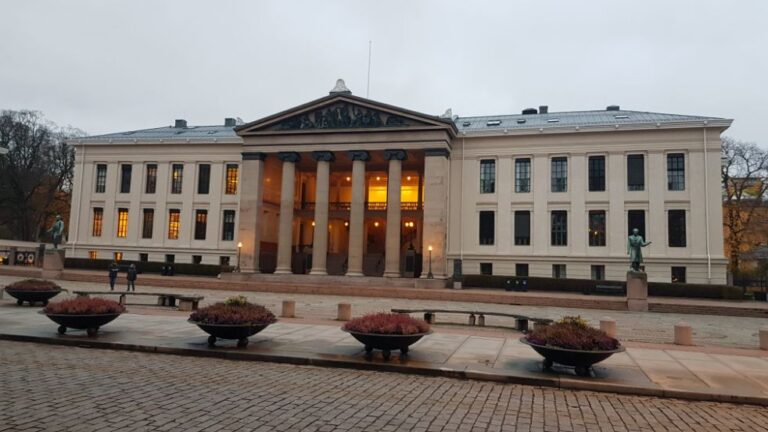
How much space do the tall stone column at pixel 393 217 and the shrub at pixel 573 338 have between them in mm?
29749

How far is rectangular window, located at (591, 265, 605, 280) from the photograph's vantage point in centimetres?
4159

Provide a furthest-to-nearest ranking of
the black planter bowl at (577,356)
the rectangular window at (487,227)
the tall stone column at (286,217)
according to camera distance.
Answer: the rectangular window at (487,227)
the tall stone column at (286,217)
the black planter bowl at (577,356)

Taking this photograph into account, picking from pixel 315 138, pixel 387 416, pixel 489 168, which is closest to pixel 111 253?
pixel 315 138

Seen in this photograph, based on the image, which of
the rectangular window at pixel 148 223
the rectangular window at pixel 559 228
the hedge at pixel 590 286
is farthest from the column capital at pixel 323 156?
the rectangular window at pixel 148 223

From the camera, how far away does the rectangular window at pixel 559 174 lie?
143 ft

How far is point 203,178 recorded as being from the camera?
51938mm

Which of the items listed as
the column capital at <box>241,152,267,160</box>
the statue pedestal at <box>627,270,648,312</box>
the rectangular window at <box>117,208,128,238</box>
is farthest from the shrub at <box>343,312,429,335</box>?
the rectangular window at <box>117,208,128,238</box>

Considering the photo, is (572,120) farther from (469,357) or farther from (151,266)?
(151,266)

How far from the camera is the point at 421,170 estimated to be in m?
49.9

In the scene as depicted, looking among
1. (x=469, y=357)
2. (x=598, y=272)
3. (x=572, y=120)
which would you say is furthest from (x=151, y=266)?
(x=469, y=357)

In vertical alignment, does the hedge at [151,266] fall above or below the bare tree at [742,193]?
below

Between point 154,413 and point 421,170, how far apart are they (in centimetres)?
4358

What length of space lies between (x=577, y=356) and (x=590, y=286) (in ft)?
97.3

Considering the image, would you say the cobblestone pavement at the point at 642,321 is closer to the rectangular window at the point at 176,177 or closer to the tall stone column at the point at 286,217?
the tall stone column at the point at 286,217
